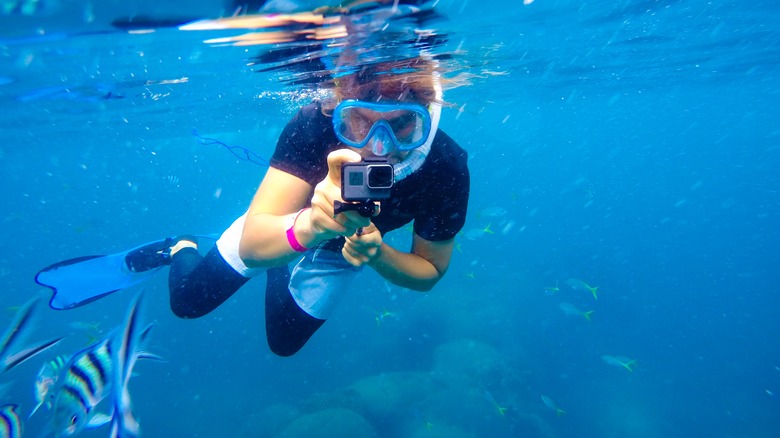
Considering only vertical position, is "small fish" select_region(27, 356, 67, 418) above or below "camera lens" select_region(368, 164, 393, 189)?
below

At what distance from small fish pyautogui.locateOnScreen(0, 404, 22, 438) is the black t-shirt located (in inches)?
131

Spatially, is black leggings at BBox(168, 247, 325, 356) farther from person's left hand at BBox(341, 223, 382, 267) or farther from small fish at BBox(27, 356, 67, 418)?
small fish at BBox(27, 356, 67, 418)

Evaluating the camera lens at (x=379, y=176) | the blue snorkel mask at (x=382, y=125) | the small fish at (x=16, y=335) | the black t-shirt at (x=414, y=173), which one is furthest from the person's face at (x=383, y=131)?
the small fish at (x=16, y=335)

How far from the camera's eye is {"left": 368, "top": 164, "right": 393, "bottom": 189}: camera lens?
217 centimetres

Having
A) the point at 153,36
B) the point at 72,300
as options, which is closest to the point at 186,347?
the point at 72,300

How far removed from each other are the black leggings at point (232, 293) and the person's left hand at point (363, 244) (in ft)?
7.84

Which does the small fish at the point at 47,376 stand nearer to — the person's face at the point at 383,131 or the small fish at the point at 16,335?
the small fish at the point at 16,335

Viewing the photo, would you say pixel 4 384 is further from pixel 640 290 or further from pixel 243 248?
pixel 640 290

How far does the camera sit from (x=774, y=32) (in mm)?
14453

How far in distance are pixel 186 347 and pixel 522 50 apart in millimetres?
21063

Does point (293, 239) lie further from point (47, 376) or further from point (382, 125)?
point (47, 376)

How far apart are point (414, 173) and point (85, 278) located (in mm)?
6043

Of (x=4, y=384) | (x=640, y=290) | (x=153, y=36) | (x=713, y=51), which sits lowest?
(x=640, y=290)

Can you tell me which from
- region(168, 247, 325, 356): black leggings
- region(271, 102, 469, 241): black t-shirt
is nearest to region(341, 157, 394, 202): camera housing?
region(271, 102, 469, 241): black t-shirt
